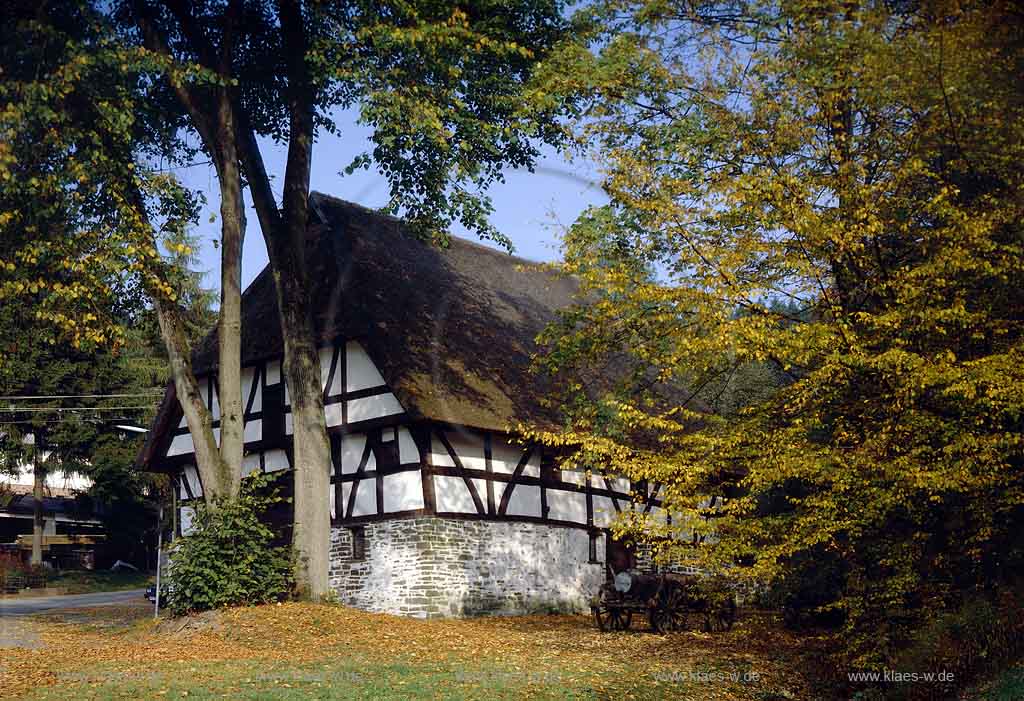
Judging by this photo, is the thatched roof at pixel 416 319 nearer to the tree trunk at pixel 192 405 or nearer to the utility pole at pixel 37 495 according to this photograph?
the tree trunk at pixel 192 405

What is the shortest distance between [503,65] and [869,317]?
1012 centimetres

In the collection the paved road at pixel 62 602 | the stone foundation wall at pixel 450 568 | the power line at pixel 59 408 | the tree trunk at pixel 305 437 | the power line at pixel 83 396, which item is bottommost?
the paved road at pixel 62 602

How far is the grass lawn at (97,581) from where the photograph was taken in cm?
3753

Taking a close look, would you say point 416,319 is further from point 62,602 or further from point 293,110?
point 62,602

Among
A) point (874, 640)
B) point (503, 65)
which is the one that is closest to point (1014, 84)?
point (874, 640)

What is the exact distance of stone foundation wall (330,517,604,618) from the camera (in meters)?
20.2

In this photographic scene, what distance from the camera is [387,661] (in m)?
13.8

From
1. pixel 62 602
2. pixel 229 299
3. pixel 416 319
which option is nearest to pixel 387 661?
pixel 229 299

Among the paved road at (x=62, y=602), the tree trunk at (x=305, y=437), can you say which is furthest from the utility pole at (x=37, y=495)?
the tree trunk at (x=305, y=437)

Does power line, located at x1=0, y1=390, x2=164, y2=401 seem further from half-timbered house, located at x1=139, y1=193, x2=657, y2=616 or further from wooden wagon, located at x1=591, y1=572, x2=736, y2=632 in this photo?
wooden wagon, located at x1=591, y1=572, x2=736, y2=632

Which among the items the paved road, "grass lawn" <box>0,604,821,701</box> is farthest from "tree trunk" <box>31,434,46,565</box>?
"grass lawn" <box>0,604,821,701</box>

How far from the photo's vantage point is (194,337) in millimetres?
42656

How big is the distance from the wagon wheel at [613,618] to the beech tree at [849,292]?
330cm

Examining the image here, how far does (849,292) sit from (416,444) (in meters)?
10.1
